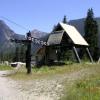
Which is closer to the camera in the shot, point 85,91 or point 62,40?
point 85,91

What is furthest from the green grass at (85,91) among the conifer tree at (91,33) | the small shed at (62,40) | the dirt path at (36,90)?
the conifer tree at (91,33)

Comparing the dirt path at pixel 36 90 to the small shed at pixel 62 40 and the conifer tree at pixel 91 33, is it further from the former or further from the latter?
the conifer tree at pixel 91 33

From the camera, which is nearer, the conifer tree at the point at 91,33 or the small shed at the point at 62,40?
the small shed at the point at 62,40

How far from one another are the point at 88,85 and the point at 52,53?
84.8ft

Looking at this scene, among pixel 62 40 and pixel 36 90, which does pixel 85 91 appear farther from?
pixel 62 40

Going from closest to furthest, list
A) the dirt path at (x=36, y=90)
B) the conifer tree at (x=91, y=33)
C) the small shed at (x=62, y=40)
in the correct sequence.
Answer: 1. the dirt path at (x=36, y=90)
2. the small shed at (x=62, y=40)
3. the conifer tree at (x=91, y=33)

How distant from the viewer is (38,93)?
18891mm

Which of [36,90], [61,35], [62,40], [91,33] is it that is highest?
[91,33]

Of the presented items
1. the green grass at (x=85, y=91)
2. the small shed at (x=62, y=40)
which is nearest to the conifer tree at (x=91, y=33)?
the small shed at (x=62, y=40)

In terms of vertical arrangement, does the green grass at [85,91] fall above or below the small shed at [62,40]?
below

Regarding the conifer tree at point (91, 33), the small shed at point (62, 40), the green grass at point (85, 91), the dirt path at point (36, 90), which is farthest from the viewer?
the conifer tree at point (91, 33)

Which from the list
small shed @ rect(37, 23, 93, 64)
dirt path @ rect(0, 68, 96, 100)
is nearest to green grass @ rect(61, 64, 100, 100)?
dirt path @ rect(0, 68, 96, 100)

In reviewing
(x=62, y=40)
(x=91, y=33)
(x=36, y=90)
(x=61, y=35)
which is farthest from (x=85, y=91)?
(x=91, y=33)

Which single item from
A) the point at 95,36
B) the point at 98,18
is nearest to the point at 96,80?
the point at 95,36
